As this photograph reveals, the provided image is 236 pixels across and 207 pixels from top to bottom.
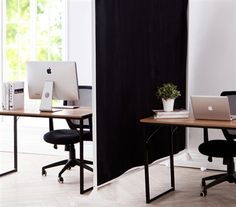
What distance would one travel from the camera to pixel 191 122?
472 centimetres

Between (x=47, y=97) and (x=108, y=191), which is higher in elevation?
(x=47, y=97)

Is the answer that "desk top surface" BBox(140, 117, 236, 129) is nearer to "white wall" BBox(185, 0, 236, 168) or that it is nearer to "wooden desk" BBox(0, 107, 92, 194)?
"wooden desk" BBox(0, 107, 92, 194)

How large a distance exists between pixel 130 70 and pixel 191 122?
728mm

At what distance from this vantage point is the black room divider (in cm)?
447

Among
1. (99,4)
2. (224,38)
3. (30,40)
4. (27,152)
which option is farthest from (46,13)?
(99,4)

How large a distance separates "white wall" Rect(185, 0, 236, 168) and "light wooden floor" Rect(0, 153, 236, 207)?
0.88 m

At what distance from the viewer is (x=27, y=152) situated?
7.48 meters

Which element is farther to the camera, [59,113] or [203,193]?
[59,113]

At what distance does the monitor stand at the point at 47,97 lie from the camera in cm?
567

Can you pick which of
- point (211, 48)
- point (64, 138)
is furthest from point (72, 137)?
point (211, 48)

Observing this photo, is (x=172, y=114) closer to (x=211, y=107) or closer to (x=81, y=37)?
(x=211, y=107)

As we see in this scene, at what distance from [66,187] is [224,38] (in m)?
2.48

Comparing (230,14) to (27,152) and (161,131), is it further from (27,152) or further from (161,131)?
(27,152)

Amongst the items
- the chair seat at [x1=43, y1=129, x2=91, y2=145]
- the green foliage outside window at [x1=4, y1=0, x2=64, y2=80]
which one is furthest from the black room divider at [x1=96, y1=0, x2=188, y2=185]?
the green foliage outside window at [x1=4, y1=0, x2=64, y2=80]
